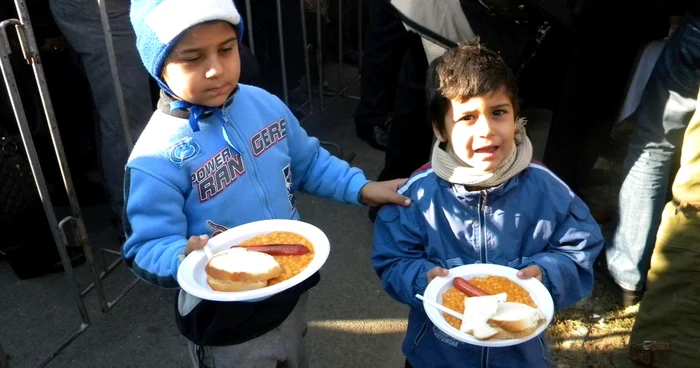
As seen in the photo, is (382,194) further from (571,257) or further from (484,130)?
(571,257)

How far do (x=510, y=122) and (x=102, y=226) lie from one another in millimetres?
2934

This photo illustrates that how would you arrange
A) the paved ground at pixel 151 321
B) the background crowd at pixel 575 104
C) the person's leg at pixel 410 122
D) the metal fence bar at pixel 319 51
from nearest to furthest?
the background crowd at pixel 575 104 → the paved ground at pixel 151 321 → the person's leg at pixel 410 122 → the metal fence bar at pixel 319 51

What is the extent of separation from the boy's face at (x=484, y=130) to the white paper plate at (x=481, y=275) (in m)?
0.30

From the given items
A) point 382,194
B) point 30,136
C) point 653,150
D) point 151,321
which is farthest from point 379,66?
point 382,194

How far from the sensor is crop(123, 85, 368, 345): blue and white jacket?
1.63m

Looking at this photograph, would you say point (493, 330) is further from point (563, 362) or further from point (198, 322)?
point (563, 362)

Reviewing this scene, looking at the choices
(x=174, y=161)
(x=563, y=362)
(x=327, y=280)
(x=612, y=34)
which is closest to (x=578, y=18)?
(x=612, y=34)

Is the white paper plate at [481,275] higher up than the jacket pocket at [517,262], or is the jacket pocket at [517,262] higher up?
the white paper plate at [481,275]

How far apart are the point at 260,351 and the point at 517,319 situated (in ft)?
2.56

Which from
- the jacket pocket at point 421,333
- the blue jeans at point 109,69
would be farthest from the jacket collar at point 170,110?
the blue jeans at point 109,69

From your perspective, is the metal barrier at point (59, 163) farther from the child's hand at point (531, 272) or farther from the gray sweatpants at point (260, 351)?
the child's hand at point (531, 272)

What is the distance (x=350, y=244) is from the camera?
3.71m

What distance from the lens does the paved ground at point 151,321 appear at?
2916 mm

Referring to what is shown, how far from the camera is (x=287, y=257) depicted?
5.58 ft
